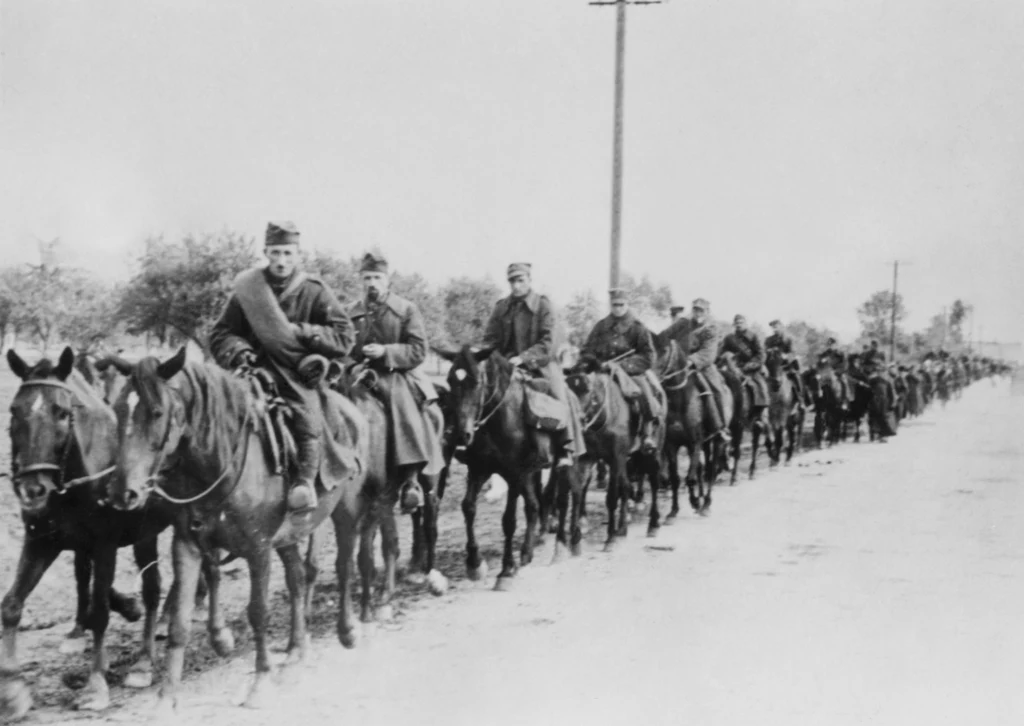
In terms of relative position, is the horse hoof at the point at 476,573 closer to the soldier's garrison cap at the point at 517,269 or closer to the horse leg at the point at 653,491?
the soldier's garrison cap at the point at 517,269

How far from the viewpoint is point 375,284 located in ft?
25.6

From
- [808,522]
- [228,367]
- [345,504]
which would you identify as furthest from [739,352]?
[228,367]

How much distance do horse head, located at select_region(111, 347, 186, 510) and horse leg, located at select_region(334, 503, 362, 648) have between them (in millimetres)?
2115

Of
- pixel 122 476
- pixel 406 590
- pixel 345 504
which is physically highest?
pixel 122 476

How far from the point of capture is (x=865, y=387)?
2323 centimetres

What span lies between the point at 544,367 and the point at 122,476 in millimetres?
5302

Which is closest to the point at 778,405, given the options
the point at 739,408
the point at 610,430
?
the point at 739,408

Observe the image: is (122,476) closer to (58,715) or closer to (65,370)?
(65,370)

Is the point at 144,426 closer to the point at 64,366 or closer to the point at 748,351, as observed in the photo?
the point at 64,366

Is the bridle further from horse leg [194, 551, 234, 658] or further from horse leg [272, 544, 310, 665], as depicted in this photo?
horse leg [272, 544, 310, 665]

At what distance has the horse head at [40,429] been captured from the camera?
5.09 m

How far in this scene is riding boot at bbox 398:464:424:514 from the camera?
7.61 metres

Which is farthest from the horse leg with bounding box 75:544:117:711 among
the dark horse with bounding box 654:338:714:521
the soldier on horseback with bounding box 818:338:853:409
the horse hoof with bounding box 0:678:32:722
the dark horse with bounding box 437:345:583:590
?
the soldier on horseback with bounding box 818:338:853:409

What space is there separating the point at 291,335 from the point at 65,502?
1.59 m
